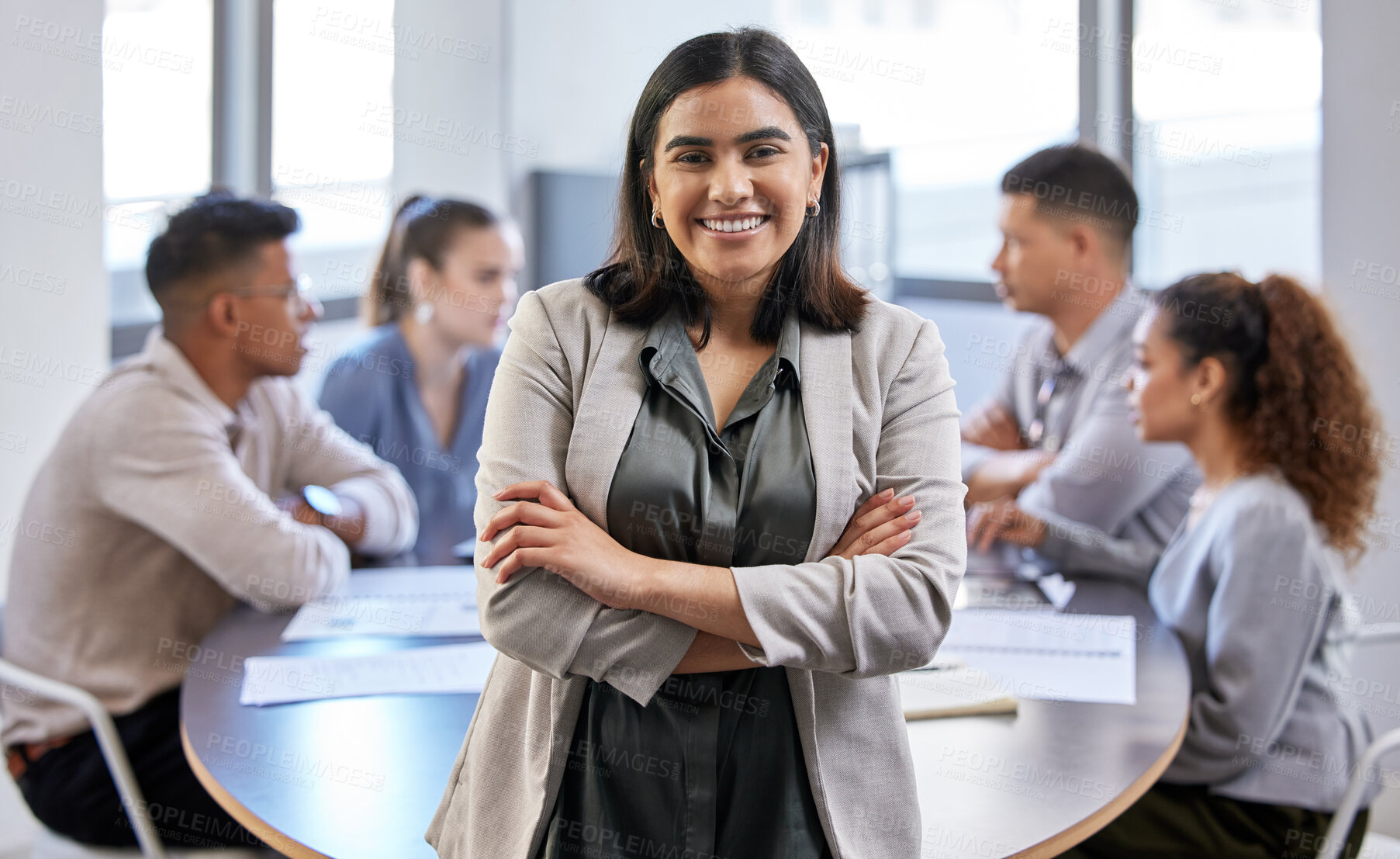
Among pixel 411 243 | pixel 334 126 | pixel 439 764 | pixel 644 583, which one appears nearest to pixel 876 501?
pixel 644 583

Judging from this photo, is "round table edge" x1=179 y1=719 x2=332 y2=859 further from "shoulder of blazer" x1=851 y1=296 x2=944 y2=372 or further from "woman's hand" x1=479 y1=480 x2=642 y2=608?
"shoulder of blazer" x1=851 y1=296 x2=944 y2=372

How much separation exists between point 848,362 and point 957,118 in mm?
4443

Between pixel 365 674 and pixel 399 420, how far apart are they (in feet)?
5.06

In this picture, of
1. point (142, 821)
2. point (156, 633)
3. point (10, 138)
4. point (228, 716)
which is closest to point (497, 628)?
point (228, 716)

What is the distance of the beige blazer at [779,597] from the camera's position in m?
1.18

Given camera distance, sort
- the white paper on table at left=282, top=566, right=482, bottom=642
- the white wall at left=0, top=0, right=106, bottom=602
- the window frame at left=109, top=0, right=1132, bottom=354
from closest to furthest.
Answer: the white paper on table at left=282, top=566, right=482, bottom=642, the white wall at left=0, top=0, right=106, bottom=602, the window frame at left=109, top=0, right=1132, bottom=354

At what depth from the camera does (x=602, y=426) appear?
49.4 inches

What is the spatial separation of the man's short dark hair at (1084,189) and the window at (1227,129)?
71 cm

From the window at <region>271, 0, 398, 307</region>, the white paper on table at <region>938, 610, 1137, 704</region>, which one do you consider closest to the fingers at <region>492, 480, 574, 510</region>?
the white paper on table at <region>938, 610, 1137, 704</region>

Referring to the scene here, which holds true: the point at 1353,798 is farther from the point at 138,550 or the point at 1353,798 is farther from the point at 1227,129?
the point at 1227,129

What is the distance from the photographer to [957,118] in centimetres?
536

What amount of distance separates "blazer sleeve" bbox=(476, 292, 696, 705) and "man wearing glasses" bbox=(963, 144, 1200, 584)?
1.35 metres

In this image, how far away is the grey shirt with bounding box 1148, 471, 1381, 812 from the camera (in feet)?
6.14

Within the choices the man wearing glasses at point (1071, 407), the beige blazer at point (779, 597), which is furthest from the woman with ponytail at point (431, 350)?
the beige blazer at point (779, 597)
